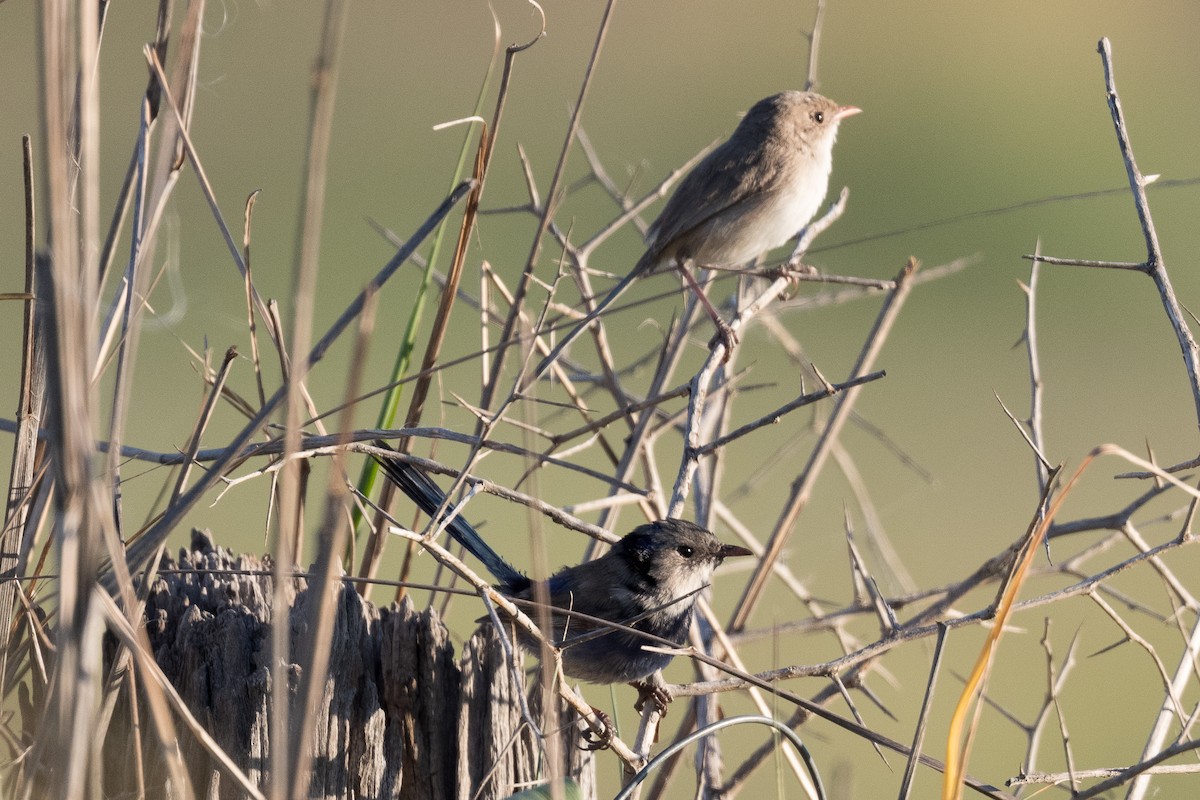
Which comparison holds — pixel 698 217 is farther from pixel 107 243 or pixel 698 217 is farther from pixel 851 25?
pixel 851 25

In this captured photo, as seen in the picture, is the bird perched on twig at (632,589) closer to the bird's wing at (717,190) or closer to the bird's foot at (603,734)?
the bird's foot at (603,734)

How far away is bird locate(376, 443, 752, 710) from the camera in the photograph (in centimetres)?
311

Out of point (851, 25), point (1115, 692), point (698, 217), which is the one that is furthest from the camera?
point (851, 25)

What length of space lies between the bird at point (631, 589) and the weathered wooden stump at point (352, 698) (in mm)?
530

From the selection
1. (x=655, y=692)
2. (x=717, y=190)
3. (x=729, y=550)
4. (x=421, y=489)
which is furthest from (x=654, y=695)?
(x=717, y=190)

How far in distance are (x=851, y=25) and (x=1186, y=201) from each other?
8.08 m

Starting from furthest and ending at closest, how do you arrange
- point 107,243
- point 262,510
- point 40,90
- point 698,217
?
point 262,510
point 698,217
point 107,243
point 40,90

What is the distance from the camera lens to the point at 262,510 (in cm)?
1093

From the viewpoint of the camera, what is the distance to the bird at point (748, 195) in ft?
15.6

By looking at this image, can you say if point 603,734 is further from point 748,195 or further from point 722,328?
point 748,195

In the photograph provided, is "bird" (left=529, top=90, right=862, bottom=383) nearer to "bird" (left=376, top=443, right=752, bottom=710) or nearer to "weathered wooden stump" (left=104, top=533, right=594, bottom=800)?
"bird" (left=376, top=443, right=752, bottom=710)

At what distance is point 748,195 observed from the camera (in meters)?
4.75

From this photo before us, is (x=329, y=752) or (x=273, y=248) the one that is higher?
(x=273, y=248)

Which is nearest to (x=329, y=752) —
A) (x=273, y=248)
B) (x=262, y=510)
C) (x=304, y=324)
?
(x=304, y=324)
